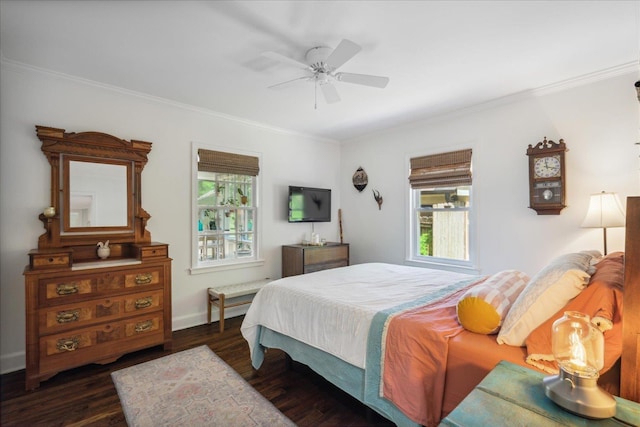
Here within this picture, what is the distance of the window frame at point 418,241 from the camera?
12.2 ft

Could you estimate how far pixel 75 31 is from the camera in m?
2.14

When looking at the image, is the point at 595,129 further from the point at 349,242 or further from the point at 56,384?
the point at 56,384

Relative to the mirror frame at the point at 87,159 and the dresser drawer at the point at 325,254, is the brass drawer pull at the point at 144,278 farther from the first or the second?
the dresser drawer at the point at 325,254

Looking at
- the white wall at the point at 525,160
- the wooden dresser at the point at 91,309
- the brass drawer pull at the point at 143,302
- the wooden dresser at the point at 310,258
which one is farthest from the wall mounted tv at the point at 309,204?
the brass drawer pull at the point at 143,302

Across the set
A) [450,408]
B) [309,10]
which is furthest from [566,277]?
[309,10]

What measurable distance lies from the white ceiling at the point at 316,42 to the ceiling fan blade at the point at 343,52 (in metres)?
0.22

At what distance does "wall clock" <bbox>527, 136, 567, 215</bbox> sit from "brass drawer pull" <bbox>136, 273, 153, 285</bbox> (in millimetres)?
3997

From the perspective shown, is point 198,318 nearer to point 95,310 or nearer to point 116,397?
point 95,310

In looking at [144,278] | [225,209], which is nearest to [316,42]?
[225,209]

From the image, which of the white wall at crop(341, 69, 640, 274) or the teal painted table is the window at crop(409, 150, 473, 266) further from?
the teal painted table

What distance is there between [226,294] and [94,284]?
1314mm

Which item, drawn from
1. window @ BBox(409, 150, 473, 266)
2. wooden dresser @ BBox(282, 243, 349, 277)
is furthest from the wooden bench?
window @ BBox(409, 150, 473, 266)

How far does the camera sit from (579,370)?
100cm

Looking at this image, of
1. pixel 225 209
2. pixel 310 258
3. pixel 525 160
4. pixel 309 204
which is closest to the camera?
pixel 525 160
